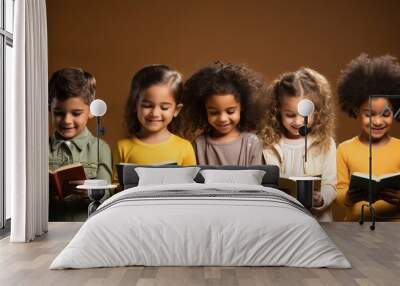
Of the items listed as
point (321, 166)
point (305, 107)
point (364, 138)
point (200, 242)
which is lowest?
point (200, 242)

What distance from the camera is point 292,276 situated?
489cm

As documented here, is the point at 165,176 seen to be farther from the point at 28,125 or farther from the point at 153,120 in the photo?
the point at 28,125

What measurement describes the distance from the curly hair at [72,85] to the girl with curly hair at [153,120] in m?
0.56

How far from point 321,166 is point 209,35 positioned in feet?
7.64

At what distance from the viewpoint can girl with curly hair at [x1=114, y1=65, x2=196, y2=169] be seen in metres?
8.41

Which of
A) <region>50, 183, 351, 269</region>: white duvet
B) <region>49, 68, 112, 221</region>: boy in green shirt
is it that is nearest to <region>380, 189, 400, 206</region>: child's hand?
<region>50, 183, 351, 269</region>: white duvet

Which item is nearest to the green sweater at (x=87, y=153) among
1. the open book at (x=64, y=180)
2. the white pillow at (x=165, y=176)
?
the open book at (x=64, y=180)

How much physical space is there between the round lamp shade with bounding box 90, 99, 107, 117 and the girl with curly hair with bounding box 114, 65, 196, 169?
0.37 meters

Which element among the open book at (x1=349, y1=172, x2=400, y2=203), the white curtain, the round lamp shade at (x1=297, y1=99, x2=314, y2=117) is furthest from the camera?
the open book at (x1=349, y1=172, x2=400, y2=203)

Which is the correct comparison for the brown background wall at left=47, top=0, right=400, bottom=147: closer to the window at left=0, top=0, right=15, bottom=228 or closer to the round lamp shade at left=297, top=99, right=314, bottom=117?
the round lamp shade at left=297, top=99, right=314, bottom=117

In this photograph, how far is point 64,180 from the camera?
331 inches

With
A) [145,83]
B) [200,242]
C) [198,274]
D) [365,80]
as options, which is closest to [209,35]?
[145,83]

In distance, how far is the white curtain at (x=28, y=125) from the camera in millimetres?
6660

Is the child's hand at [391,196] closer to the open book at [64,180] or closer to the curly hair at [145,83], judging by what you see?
the curly hair at [145,83]
